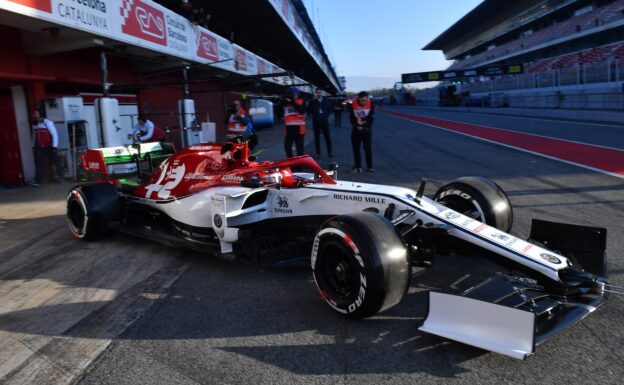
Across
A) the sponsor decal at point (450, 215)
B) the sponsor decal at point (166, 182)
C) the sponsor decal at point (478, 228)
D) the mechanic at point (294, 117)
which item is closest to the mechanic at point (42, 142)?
the mechanic at point (294, 117)

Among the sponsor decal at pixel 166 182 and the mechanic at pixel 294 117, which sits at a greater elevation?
the mechanic at pixel 294 117

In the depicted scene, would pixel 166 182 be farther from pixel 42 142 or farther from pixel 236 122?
pixel 236 122

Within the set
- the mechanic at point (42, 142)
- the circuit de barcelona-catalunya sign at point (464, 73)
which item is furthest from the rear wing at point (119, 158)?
the circuit de barcelona-catalunya sign at point (464, 73)

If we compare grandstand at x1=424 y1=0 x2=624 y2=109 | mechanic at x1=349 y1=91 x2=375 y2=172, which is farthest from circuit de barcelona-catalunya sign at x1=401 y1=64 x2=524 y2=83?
mechanic at x1=349 y1=91 x2=375 y2=172

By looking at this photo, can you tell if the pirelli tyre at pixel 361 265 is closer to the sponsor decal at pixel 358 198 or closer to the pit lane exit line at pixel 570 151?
the sponsor decal at pixel 358 198

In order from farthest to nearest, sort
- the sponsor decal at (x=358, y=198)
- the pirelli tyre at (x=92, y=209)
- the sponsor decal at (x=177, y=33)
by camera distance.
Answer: the sponsor decal at (x=177, y=33) < the pirelli tyre at (x=92, y=209) < the sponsor decal at (x=358, y=198)

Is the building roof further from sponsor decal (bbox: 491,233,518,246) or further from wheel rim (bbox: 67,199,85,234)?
sponsor decal (bbox: 491,233,518,246)

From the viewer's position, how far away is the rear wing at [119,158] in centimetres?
632

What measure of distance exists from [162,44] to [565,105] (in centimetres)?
2694

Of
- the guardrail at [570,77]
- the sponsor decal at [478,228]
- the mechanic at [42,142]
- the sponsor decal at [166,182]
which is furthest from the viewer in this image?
the guardrail at [570,77]

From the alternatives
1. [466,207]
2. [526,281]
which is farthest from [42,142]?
[526,281]

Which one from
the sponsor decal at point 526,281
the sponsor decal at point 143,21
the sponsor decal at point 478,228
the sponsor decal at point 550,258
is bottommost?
the sponsor decal at point 526,281

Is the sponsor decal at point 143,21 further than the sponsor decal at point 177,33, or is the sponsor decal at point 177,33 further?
the sponsor decal at point 177,33

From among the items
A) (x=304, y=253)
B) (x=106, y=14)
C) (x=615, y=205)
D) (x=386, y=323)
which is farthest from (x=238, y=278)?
(x=106, y=14)
